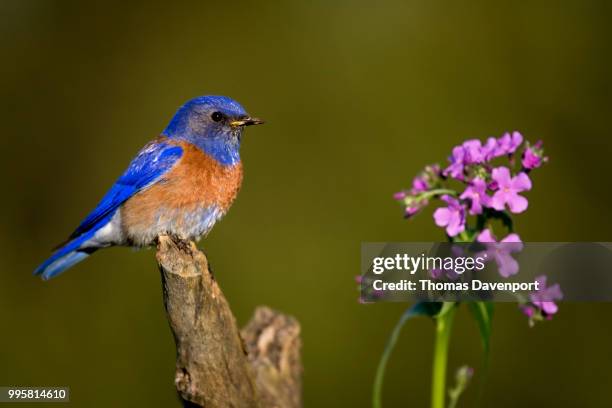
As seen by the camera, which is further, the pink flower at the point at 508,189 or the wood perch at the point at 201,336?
the wood perch at the point at 201,336

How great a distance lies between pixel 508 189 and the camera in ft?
10.4

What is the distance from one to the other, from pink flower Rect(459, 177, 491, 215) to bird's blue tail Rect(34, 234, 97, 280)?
2.82 meters

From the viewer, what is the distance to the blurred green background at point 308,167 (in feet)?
21.6

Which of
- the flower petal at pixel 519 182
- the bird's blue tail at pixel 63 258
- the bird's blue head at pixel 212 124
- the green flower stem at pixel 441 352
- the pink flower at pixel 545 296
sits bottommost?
the green flower stem at pixel 441 352

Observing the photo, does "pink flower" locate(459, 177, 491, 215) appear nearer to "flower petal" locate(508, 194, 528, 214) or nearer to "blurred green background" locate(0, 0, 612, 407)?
"flower petal" locate(508, 194, 528, 214)

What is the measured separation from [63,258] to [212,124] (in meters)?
1.36

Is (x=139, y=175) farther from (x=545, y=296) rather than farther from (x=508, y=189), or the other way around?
(x=545, y=296)

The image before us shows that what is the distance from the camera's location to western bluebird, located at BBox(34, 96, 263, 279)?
15.5 ft

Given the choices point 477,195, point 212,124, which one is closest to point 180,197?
point 212,124

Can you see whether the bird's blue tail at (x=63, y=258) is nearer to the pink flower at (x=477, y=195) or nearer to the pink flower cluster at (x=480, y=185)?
the pink flower cluster at (x=480, y=185)

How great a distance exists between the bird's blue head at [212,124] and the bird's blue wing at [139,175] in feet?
0.49

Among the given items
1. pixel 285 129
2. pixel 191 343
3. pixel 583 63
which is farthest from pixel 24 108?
pixel 583 63

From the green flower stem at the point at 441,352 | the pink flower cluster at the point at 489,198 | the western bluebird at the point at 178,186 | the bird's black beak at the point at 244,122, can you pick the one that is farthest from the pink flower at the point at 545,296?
the bird's black beak at the point at 244,122

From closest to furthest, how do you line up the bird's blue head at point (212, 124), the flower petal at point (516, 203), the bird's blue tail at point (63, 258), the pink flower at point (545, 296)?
the flower petal at point (516, 203) < the pink flower at point (545, 296) < the bird's blue head at point (212, 124) < the bird's blue tail at point (63, 258)
